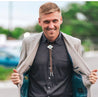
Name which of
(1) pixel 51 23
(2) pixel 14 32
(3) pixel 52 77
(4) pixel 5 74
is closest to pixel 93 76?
(3) pixel 52 77

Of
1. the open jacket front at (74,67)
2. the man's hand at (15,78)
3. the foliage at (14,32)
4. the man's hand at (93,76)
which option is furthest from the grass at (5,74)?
the foliage at (14,32)

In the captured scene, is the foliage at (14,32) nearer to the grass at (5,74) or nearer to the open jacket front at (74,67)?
the grass at (5,74)

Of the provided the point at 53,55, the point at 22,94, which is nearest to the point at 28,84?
the point at 22,94

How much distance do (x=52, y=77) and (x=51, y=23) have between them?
18.6 inches

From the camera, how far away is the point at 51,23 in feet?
9.11

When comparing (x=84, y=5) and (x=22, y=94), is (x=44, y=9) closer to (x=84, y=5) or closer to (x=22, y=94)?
(x=22, y=94)

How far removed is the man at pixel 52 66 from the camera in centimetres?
280

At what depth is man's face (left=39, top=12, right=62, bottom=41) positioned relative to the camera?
2771mm

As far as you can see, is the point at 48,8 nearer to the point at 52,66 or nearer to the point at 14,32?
the point at 52,66

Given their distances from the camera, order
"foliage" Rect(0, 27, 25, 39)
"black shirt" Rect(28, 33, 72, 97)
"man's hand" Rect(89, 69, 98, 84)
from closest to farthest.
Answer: "man's hand" Rect(89, 69, 98, 84)
"black shirt" Rect(28, 33, 72, 97)
"foliage" Rect(0, 27, 25, 39)

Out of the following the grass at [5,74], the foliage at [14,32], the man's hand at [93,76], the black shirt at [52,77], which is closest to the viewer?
the man's hand at [93,76]

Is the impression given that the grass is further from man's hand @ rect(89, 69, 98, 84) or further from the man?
man's hand @ rect(89, 69, 98, 84)

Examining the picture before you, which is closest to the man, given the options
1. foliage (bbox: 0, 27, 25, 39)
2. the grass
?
the grass

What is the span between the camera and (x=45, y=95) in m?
2.81
